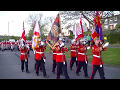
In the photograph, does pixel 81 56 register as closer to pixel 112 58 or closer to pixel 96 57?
pixel 96 57

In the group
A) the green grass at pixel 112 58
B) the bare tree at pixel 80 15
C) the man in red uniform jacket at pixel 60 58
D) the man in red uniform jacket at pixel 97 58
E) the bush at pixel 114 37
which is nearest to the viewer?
the man in red uniform jacket at pixel 97 58

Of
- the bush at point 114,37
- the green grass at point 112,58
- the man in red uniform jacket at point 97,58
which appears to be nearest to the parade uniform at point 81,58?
the man in red uniform jacket at point 97,58

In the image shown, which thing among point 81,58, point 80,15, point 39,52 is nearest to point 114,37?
point 80,15

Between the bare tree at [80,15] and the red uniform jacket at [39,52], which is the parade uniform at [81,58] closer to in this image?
the red uniform jacket at [39,52]

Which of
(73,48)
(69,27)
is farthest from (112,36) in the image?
(73,48)

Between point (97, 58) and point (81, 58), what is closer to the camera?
point (97, 58)

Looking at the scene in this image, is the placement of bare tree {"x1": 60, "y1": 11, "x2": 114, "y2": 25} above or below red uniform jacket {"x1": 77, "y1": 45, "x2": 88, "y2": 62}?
above

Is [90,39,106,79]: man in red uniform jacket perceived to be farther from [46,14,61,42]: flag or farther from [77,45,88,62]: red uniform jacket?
[46,14,61,42]: flag

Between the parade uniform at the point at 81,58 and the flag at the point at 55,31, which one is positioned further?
the parade uniform at the point at 81,58

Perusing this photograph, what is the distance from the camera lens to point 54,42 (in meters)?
7.26

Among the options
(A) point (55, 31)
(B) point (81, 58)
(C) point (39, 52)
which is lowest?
(B) point (81, 58)

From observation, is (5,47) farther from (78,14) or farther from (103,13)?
(103,13)

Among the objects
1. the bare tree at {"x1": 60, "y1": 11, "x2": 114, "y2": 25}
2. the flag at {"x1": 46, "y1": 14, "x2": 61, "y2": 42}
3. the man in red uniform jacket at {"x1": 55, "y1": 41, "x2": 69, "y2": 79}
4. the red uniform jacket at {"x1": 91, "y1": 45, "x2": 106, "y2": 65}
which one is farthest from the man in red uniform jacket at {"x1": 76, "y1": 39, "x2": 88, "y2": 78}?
the bare tree at {"x1": 60, "y1": 11, "x2": 114, "y2": 25}

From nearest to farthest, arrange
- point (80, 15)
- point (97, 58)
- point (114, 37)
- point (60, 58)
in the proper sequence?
point (97, 58), point (60, 58), point (80, 15), point (114, 37)
